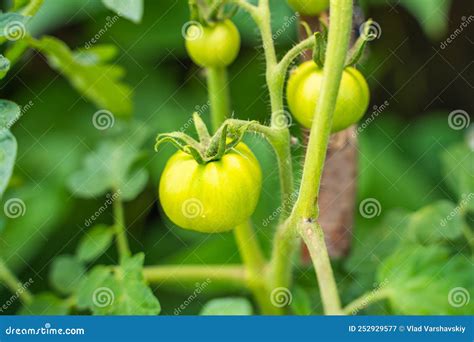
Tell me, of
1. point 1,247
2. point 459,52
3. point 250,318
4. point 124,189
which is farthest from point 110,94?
point 459,52

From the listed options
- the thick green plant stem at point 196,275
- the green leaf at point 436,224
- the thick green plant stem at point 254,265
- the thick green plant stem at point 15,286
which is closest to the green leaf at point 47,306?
the thick green plant stem at point 15,286

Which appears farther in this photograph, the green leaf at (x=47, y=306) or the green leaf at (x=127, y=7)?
the green leaf at (x=47, y=306)

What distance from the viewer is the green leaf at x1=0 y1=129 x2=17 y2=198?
77 cm

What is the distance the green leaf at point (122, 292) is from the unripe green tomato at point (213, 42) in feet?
0.86

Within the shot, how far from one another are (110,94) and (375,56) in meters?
0.60

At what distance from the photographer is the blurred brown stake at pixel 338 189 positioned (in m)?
1.17

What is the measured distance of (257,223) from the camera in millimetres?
1220

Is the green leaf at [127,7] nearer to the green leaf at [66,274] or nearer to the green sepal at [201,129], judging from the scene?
the green sepal at [201,129]

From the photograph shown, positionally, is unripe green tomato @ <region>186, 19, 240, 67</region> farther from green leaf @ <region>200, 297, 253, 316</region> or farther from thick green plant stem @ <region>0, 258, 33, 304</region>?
thick green plant stem @ <region>0, 258, 33, 304</region>

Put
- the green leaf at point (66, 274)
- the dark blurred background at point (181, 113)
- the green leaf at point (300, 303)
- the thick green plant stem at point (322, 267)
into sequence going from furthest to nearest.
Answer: the dark blurred background at point (181, 113) < the green leaf at point (66, 274) < the green leaf at point (300, 303) < the thick green plant stem at point (322, 267)

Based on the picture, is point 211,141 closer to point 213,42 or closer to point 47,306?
point 213,42

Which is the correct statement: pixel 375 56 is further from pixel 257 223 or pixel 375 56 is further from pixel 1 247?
pixel 1 247

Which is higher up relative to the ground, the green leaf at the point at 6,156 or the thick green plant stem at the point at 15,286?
the green leaf at the point at 6,156

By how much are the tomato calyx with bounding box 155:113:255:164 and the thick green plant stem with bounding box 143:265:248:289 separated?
361mm
